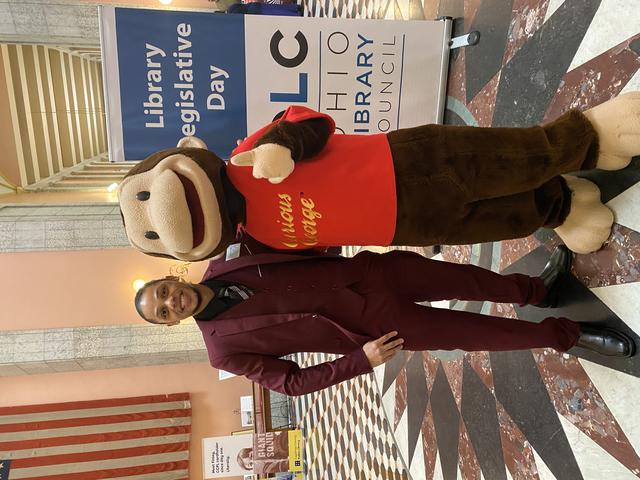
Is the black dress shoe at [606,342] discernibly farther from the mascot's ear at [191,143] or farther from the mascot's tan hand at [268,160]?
the mascot's ear at [191,143]

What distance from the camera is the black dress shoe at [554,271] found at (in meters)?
1.94

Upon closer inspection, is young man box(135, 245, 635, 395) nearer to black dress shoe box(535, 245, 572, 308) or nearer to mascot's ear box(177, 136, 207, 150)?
black dress shoe box(535, 245, 572, 308)

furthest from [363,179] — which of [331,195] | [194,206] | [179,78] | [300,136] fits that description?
[179,78]

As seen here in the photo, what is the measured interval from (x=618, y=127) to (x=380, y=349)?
102 centimetres

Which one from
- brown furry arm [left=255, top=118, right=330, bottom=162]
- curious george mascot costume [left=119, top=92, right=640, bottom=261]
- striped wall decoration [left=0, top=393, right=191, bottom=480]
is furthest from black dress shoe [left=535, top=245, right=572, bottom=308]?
striped wall decoration [left=0, top=393, right=191, bottom=480]

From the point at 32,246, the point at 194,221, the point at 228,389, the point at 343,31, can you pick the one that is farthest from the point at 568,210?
the point at 228,389

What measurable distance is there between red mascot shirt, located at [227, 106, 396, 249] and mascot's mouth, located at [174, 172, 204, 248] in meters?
0.15

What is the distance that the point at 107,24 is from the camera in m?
2.41

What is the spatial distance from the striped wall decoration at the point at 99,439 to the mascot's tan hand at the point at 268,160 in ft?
16.1

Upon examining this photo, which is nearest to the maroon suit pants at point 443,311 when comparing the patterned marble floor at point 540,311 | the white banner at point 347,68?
the patterned marble floor at point 540,311

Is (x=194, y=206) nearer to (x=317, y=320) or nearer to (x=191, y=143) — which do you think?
(x=191, y=143)

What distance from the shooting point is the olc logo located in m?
2.57

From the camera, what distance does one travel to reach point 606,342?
1713mm

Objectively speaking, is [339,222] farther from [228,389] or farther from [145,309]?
[228,389]
